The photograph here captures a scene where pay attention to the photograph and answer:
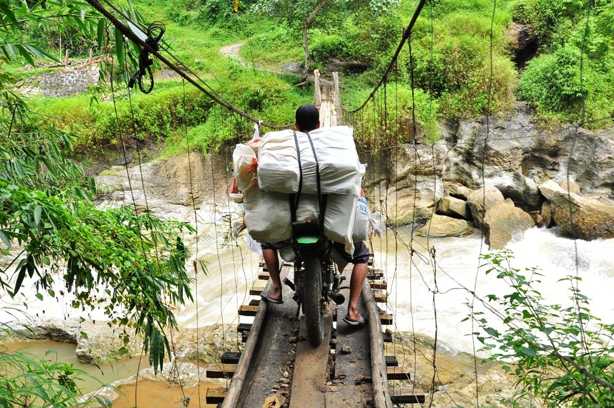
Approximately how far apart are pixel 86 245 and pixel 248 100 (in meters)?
6.67

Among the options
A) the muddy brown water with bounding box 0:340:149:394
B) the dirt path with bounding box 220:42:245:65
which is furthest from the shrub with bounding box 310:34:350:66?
the muddy brown water with bounding box 0:340:149:394

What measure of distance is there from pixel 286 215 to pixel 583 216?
5067 millimetres

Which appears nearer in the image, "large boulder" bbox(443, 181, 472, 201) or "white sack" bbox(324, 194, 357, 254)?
"white sack" bbox(324, 194, 357, 254)

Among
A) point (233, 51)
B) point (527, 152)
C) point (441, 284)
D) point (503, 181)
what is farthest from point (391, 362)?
point (233, 51)

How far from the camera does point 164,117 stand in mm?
8203

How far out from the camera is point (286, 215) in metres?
1.92

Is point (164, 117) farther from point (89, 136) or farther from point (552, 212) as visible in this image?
point (552, 212)

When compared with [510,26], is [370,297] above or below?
below

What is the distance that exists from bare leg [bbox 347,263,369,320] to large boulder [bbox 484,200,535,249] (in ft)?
13.2

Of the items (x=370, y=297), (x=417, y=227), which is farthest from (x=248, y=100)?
(x=370, y=297)

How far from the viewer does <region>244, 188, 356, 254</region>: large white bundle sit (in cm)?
190

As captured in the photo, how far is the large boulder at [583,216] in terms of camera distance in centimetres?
571

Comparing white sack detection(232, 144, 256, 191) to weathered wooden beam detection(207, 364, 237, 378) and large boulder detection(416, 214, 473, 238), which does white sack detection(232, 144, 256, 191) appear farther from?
large boulder detection(416, 214, 473, 238)

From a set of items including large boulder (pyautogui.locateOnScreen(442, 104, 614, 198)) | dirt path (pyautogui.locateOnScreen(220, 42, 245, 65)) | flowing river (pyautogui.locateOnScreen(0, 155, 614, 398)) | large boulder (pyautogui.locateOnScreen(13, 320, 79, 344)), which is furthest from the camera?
dirt path (pyautogui.locateOnScreen(220, 42, 245, 65))
